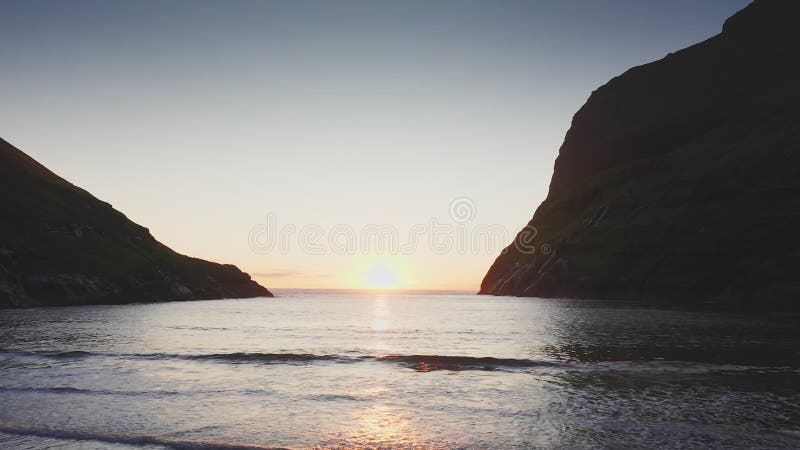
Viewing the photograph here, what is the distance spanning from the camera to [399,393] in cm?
2631

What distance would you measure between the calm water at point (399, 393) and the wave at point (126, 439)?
0.08 m

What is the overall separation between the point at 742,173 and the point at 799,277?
4963cm

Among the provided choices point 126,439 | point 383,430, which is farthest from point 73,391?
point 383,430

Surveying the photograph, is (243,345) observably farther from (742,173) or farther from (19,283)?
(742,173)

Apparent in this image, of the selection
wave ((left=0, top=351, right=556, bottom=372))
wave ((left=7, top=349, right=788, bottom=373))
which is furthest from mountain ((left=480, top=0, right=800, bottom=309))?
wave ((left=0, top=351, right=556, bottom=372))

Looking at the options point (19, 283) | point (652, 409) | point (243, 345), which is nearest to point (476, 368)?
point (652, 409)

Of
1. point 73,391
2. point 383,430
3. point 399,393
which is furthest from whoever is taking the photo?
point 399,393

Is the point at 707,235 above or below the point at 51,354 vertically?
above

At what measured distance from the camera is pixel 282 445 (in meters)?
17.1

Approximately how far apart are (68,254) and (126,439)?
151114 mm

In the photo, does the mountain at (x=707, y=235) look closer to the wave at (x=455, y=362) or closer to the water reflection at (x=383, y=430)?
the wave at (x=455, y=362)

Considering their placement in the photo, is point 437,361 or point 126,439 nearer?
point 126,439

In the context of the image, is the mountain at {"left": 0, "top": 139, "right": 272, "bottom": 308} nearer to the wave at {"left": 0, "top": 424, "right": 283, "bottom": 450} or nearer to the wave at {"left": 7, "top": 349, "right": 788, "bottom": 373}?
the wave at {"left": 7, "top": 349, "right": 788, "bottom": 373}

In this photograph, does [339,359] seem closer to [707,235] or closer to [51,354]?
[51,354]
